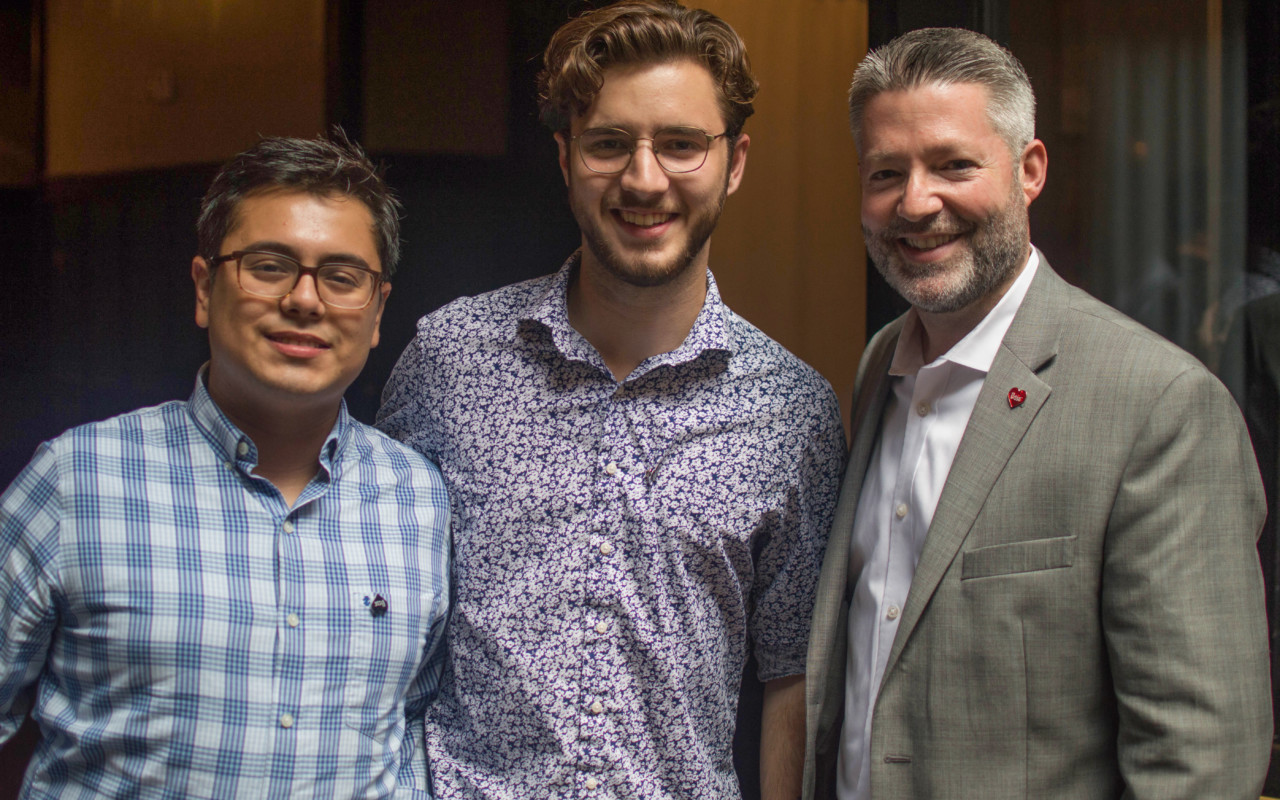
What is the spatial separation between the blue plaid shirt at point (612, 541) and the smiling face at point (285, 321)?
312 millimetres

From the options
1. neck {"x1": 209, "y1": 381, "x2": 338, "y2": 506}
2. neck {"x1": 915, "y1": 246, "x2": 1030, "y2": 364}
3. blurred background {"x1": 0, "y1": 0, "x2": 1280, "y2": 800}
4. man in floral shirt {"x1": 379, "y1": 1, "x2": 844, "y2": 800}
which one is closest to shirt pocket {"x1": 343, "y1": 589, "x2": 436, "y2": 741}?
man in floral shirt {"x1": 379, "y1": 1, "x2": 844, "y2": 800}

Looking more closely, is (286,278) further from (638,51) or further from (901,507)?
(901,507)

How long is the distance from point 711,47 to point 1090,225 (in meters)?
1.44

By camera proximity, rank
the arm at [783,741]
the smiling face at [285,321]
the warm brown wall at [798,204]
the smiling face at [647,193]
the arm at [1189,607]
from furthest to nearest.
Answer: the warm brown wall at [798,204] → the arm at [783,741] → the smiling face at [647,193] → the smiling face at [285,321] → the arm at [1189,607]

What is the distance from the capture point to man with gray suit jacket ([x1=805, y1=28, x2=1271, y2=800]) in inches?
50.0

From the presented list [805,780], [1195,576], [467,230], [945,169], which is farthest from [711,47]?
[805,780]

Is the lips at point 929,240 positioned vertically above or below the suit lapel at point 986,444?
above

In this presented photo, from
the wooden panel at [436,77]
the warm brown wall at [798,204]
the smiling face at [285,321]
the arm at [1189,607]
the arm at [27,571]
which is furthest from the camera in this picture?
the warm brown wall at [798,204]

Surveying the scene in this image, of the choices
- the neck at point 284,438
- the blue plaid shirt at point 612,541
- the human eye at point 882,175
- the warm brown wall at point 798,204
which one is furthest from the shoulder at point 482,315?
the warm brown wall at point 798,204

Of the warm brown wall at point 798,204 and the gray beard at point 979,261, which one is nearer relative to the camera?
the gray beard at point 979,261

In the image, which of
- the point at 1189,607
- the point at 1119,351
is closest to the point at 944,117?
the point at 1119,351

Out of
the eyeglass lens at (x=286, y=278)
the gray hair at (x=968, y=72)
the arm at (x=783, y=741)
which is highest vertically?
the gray hair at (x=968, y=72)

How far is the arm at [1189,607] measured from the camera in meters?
1.25

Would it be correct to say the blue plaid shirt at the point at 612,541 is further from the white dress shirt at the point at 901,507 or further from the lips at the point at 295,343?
the lips at the point at 295,343
